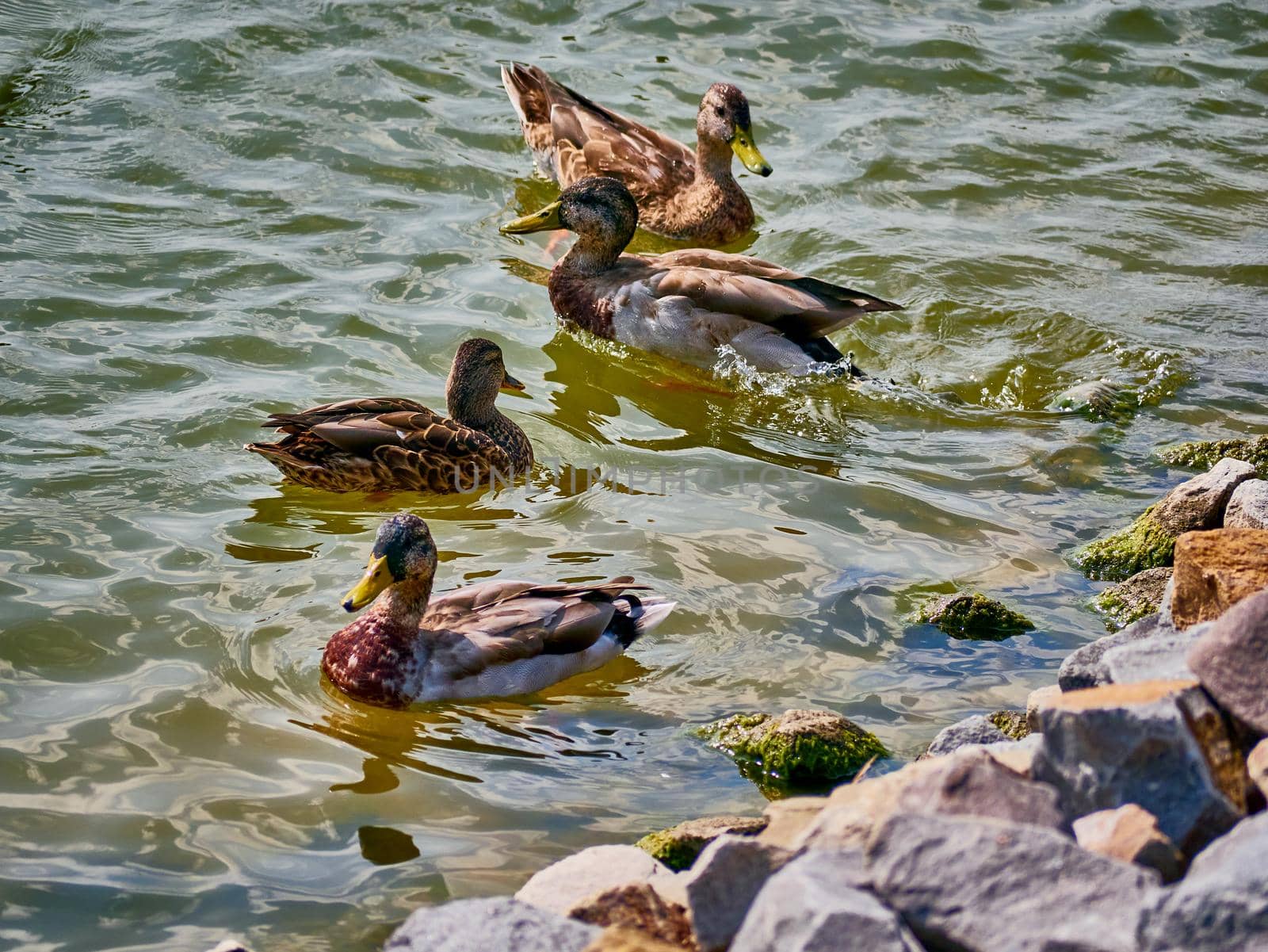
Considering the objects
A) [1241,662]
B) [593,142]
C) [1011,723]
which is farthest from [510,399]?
[1241,662]

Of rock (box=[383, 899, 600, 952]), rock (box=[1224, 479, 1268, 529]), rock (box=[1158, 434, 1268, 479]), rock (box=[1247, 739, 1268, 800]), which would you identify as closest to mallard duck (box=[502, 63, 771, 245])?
rock (box=[1158, 434, 1268, 479])

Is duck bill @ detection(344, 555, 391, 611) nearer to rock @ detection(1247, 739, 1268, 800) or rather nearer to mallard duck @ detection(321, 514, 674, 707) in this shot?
mallard duck @ detection(321, 514, 674, 707)

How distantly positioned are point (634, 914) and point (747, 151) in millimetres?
7987

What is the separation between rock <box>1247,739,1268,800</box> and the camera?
402 cm

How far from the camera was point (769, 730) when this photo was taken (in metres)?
5.75

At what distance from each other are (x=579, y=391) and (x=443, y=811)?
4.35 meters

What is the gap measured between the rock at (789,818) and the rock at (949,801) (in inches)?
9.0

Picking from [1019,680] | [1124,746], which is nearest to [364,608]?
[1019,680]

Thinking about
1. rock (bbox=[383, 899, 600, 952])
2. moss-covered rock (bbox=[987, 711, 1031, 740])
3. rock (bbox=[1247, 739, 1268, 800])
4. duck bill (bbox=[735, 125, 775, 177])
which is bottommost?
moss-covered rock (bbox=[987, 711, 1031, 740])

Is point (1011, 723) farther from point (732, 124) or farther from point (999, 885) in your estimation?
point (732, 124)

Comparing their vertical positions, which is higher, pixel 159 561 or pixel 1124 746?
pixel 1124 746

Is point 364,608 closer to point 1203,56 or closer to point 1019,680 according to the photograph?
point 1019,680

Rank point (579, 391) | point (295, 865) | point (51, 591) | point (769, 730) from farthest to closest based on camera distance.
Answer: point (579, 391) → point (51, 591) → point (769, 730) → point (295, 865)

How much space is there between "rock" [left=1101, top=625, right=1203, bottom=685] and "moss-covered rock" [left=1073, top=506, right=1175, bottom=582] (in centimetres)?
256
